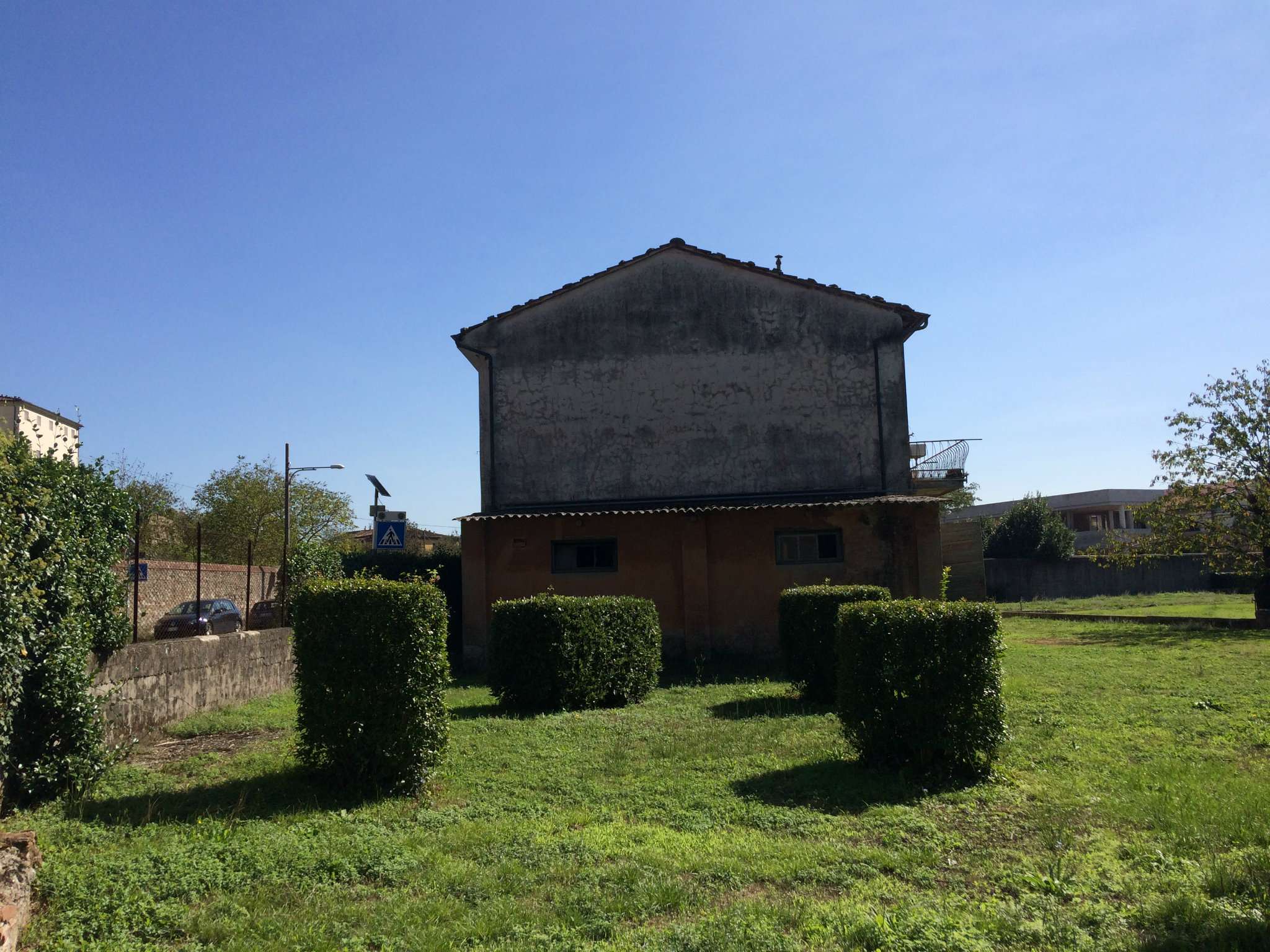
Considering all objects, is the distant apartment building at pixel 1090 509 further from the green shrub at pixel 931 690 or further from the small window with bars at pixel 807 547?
the green shrub at pixel 931 690

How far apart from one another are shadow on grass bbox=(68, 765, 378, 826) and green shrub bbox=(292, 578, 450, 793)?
219 millimetres

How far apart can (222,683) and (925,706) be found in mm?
9116

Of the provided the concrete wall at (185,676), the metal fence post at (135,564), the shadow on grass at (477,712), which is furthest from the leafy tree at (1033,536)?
the metal fence post at (135,564)

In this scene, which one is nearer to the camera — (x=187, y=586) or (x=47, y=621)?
(x=47, y=621)

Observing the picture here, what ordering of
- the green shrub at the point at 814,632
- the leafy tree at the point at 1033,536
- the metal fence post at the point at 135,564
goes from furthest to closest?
the leafy tree at the point at 1033,536
the green shrub at the point at 814,632
the metal fence post at the point at 135,564

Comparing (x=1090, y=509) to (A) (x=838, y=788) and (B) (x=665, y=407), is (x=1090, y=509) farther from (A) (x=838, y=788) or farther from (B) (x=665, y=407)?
(A) (x=838, y=788)

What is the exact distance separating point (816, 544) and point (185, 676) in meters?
11.5

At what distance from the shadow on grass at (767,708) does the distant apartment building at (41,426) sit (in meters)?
7.67

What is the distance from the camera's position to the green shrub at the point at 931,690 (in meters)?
7.92

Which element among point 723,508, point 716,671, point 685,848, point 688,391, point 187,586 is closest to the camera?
point 685,848

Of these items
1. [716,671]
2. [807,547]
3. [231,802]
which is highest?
[807,547]

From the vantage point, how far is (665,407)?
21531 millimetres

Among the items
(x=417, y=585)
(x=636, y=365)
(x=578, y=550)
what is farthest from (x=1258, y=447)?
(x=417, y=585)

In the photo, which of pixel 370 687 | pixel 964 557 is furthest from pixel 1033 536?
pixel 370 687
